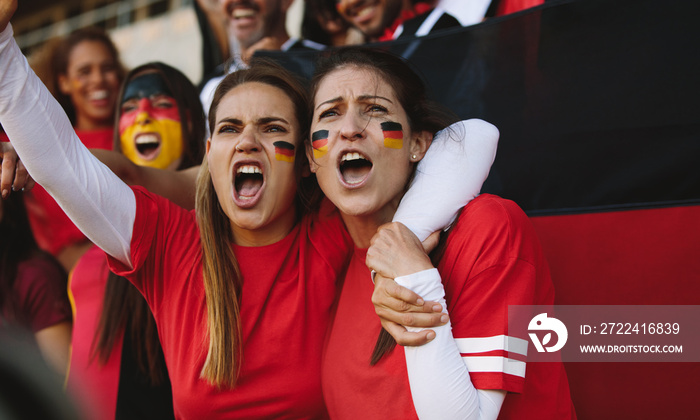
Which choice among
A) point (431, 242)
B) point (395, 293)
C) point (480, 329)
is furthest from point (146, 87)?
point (480, 329)

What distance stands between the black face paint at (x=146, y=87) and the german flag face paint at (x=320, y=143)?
1.43 m

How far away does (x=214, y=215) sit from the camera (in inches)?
81.3

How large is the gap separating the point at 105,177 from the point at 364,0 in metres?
2.10

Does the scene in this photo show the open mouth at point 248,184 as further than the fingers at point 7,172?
Yes

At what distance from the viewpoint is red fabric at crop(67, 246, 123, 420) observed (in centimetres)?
269

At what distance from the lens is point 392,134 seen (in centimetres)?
188

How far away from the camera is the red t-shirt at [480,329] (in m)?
1.53

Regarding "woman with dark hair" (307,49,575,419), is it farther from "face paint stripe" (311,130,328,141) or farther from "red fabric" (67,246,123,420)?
"red fabric" (67,246,123,420)

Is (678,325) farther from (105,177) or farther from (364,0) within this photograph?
(364,0)

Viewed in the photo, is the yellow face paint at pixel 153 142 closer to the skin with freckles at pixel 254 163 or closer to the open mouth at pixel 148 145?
the open mouth at pixel 148 145

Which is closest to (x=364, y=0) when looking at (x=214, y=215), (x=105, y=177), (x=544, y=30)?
(x=544, y=30)

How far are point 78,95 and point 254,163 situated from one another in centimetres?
236

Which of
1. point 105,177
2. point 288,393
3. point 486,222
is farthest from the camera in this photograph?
point 288,393

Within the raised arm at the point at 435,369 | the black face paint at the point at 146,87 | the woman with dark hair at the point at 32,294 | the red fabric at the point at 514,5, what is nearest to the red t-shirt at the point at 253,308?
the raised arm at the point at 435,369
